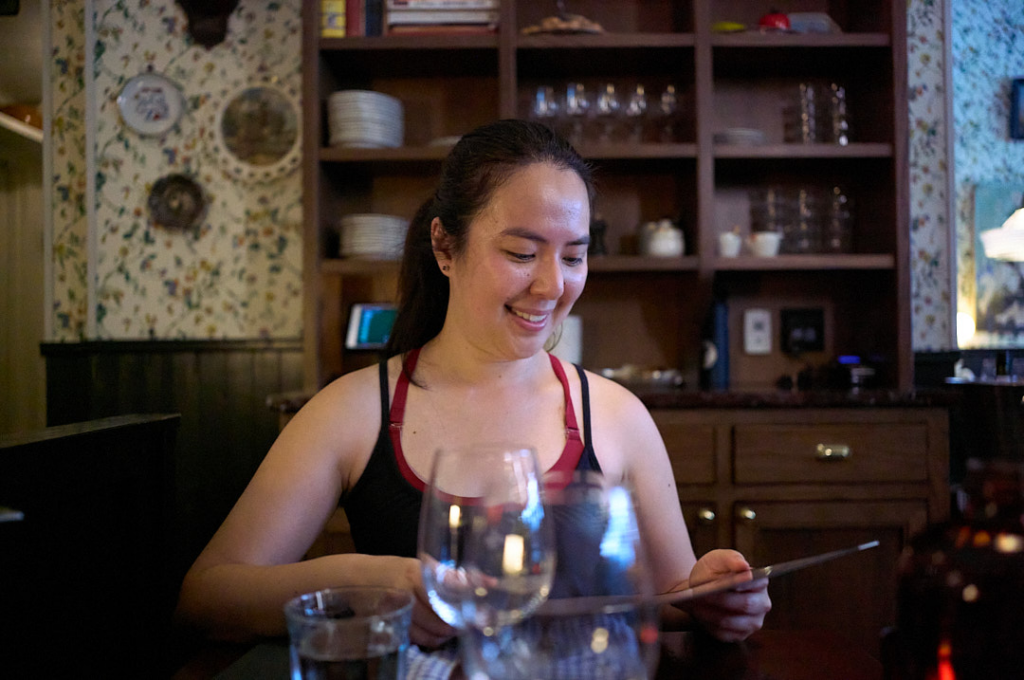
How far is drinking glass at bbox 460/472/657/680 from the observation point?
37cm

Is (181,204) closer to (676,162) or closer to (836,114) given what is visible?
(676,162)

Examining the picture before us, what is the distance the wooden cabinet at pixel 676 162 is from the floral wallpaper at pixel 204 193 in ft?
1.02

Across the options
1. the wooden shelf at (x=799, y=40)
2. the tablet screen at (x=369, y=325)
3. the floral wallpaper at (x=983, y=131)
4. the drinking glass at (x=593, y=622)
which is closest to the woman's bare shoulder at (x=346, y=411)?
the drinking glass at (x=593, y=622)

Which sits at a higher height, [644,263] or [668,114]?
[668,114]

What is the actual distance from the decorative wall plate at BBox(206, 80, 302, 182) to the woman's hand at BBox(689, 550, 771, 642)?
Answer: 254 cm

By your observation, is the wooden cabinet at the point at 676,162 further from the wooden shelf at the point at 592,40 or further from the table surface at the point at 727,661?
the table surface at the point at 727,661

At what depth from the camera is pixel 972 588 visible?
470 millimetres

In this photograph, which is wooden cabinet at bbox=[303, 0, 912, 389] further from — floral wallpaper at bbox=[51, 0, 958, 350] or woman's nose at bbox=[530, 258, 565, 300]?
woman's nose at bbox=[530, 258, 565, 300]

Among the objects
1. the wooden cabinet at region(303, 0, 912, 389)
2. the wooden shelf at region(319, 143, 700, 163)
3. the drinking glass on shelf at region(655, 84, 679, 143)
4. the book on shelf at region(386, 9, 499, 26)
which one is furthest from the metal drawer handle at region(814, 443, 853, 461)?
the book on shelf at region(386, 9, 499, 26)

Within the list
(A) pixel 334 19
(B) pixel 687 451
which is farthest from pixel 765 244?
(A) pixel 334 19

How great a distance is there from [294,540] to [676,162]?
2010mm

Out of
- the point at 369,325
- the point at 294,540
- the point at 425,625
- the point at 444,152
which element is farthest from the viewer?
the point at 369,325

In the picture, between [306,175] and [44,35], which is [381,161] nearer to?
[306,175]

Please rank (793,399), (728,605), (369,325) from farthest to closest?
1. (369,325)
2. (793,399)
3. (728,605)
